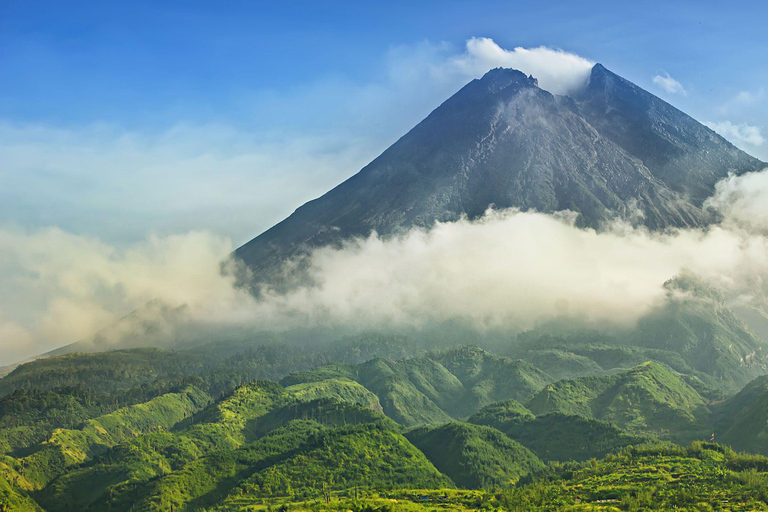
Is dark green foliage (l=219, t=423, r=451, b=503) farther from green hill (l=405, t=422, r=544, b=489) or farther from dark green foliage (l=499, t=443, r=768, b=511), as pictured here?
dark green foliage (l=499, t=443, r=768, b=511)

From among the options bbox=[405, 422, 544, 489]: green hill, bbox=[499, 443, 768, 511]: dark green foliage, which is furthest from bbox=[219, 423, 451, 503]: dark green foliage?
bbox=[499, 443, 768, 511]: dark green foliage

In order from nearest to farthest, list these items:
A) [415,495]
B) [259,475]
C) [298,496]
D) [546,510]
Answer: [546,510], [415,495], [298,496], [259,475]

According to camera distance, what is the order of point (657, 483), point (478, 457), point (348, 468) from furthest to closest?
point (478, 457), point (348, 468), point (657, 483)

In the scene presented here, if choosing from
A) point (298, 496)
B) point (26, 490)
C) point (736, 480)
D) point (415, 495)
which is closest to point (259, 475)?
point (298, 496)

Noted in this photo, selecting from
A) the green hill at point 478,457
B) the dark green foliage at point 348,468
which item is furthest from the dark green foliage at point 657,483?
the dark green foliage at point 348,468

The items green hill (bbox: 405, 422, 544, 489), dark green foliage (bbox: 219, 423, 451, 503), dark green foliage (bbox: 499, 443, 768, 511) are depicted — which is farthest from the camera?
green hill (bbox: 405, 422, 544, 489)

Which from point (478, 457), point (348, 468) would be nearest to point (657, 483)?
point (478, 457)

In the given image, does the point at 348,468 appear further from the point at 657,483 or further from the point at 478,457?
the point at 657,483

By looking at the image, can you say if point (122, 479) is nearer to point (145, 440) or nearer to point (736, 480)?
point (145, 440)
